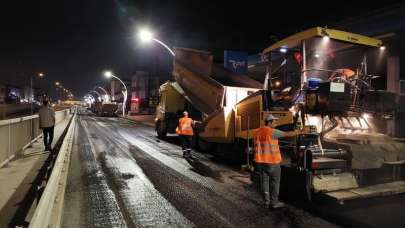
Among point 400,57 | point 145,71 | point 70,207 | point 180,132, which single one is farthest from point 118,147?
point 145,71

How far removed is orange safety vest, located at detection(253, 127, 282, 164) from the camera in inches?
255

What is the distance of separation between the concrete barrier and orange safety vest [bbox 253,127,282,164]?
626 centimetres

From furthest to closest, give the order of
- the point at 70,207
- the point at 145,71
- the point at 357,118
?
the point at 145,71
the point at 357,118
the point at 70,207

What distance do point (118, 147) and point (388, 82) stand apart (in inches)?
583

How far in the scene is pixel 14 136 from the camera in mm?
10508

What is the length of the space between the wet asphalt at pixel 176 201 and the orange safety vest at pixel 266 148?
0.85 metres

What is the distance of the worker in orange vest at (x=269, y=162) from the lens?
21.2ft

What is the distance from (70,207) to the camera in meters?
6.29

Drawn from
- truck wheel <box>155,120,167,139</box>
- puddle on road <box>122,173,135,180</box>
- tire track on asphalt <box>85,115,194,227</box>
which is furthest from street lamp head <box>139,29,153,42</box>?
puddle on road <box>122,173,135,180</box>

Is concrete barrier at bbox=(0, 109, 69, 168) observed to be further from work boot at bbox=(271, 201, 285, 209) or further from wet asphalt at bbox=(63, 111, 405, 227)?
work boot at bbox=(271, 201, 285, 209)

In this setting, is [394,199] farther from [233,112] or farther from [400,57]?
[400,57]

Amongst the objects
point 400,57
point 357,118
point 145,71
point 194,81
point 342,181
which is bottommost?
point 342,181

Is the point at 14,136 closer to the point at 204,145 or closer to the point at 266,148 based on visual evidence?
the point at 204,145

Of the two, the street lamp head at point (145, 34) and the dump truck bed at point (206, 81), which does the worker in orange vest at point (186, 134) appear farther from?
the street lamp head at point (145, 34)
